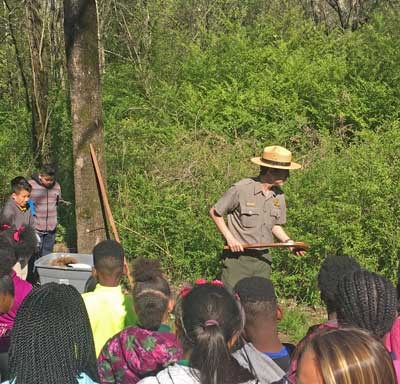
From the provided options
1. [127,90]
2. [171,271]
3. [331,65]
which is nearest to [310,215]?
[171,271]

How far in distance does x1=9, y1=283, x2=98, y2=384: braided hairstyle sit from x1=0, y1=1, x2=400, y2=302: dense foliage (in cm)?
492

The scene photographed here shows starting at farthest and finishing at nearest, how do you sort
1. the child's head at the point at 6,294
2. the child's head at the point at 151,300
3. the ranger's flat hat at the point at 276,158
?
the ranger's flat hat at the point at 276,158 → the child's head at the point at 6,294 → the child's head at the point at 151,300

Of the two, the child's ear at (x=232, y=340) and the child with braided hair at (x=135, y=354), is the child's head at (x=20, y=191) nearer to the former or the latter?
the child with braided hair at (x=135, y=354)

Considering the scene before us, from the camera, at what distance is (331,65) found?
12039mm

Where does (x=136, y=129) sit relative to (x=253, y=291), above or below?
above

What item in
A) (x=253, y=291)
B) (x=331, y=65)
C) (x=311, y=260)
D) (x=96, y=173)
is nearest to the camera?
(x=253, y=291)

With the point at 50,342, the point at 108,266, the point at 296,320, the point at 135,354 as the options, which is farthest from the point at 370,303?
the point at 296,320

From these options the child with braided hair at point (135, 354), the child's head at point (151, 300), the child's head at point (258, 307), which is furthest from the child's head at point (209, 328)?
the child's head at point (258, 307)

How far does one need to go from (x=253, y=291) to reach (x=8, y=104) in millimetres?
11494

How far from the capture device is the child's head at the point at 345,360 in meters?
1.73

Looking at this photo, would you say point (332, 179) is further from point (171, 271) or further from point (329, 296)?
point (329, 296)

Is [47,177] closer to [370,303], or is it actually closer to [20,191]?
[20,191]

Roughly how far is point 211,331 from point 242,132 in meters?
8.80

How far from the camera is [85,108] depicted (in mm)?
7625
